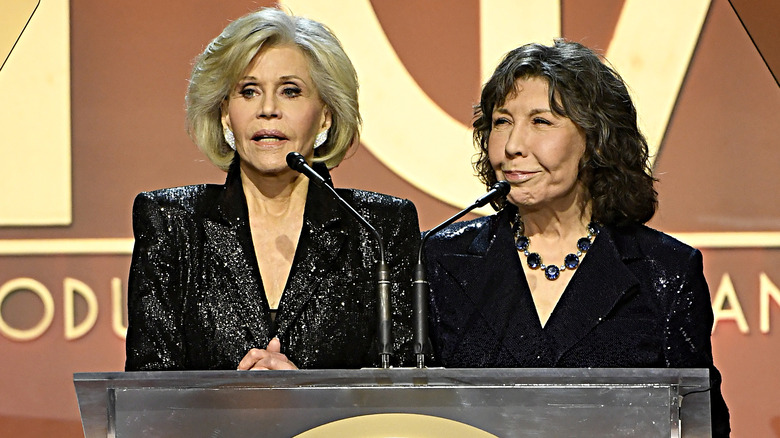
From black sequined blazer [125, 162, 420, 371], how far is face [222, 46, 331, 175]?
128mm

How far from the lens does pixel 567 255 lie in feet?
8.50

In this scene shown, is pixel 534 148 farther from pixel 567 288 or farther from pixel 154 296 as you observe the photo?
pixel 154 296

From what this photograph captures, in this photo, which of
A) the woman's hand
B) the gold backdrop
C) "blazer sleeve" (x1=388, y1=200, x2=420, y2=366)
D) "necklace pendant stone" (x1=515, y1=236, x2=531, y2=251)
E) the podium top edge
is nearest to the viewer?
the podium top edge

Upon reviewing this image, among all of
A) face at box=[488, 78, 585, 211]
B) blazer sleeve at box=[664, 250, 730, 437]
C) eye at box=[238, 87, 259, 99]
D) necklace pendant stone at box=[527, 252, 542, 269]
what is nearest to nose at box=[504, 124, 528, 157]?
face at box=[488, 78, 585, 211]

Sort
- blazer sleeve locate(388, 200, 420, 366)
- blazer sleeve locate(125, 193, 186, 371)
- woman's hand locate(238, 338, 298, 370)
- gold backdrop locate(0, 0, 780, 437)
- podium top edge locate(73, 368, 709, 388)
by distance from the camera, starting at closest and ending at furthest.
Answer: podium top edge locate(73, 368, 709, 388) → woman's hand locate(238, 338, 298, 370) → blazer sleeve locate(125, 193, 186, 371) → blazer sleeve locate(388, 200, 420, 366) → gold backdrop locate(0, 0, 780, 437)

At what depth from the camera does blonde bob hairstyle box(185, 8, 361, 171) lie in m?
2.45

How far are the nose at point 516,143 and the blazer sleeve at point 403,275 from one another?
270 mm

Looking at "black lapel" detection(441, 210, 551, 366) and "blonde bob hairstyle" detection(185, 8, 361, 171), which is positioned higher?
"blonde bob hairstyle" detection(185, 8, 361, 171)

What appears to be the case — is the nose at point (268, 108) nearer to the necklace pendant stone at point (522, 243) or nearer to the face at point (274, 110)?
the face at point (274, 110)

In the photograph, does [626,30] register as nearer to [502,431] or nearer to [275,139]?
[275,139]

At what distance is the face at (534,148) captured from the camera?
8.23ft

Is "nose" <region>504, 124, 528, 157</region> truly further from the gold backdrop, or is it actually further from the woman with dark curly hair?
the gold backdrop

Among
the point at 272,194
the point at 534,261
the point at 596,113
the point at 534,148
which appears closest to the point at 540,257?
the point at 534,261

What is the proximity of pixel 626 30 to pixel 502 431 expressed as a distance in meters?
2.23
